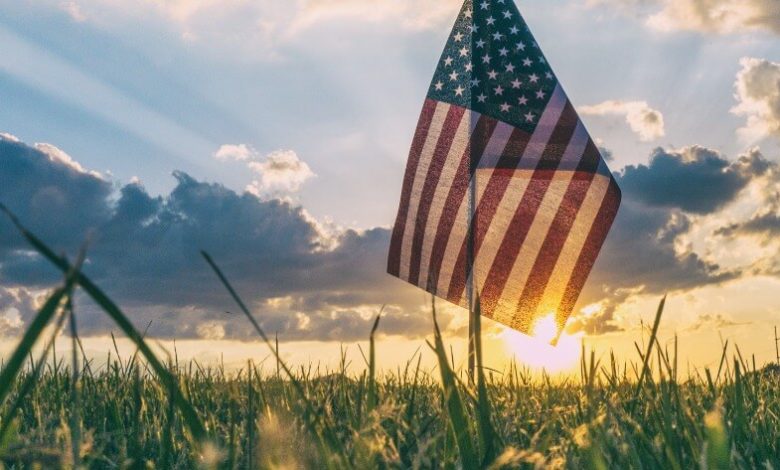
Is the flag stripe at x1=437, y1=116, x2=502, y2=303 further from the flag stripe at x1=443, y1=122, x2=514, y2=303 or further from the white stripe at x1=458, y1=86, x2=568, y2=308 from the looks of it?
the white stripe at x1=458, y1=86, x2=568, y2=308

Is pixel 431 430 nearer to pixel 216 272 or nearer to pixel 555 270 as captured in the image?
pixel 216 272

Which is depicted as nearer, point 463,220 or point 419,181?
point 463,220

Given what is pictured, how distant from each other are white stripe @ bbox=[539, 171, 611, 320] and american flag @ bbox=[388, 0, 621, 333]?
11 mm

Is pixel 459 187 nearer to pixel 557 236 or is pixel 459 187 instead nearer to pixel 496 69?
pixel 557 236

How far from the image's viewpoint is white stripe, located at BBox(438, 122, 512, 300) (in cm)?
855

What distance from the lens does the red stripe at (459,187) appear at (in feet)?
28.2

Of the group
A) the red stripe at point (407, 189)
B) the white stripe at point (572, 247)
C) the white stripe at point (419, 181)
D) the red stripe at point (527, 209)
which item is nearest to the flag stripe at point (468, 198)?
the red stripe at point (527, 209)

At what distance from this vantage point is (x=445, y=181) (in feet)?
28.4

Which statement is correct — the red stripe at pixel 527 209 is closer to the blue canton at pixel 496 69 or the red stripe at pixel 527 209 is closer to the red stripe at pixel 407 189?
the blue canton at pixel 496 69

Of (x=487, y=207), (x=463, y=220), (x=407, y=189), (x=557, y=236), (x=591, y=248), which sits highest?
(x=407, y=189)

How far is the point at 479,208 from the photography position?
866 cm

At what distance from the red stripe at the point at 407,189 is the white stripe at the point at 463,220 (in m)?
0.56

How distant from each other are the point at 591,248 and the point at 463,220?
143cm

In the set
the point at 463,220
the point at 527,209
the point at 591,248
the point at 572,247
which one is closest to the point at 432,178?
the point at 463,220
